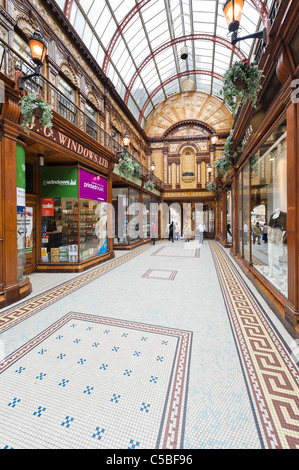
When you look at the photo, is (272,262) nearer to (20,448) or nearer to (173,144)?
(20,448)

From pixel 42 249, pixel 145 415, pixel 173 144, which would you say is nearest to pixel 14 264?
pixel 42 249

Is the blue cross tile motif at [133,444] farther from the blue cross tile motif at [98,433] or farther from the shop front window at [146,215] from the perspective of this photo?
the shop front window at [146,215]

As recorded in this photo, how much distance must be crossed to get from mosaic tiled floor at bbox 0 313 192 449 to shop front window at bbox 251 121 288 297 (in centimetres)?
264

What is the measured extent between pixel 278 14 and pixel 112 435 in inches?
200

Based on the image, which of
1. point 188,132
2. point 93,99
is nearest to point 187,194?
point 188,132

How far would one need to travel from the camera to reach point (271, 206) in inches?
234

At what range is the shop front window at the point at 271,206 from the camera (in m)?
4.08

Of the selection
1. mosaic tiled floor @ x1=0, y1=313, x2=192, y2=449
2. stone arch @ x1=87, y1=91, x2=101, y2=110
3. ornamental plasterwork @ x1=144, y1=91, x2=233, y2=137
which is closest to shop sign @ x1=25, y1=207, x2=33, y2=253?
mosaic tiled floor @ x1=0, y1=313, x2=192, y2=449

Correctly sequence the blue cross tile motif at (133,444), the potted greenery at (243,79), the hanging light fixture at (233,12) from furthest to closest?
the potted greenery at (243,79)
the hanging light fixture at (233,12)
the blue cross tile motif at (133,444)

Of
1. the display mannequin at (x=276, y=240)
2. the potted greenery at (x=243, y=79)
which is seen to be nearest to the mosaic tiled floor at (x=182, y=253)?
the display mannequin at (x=276, y=240)

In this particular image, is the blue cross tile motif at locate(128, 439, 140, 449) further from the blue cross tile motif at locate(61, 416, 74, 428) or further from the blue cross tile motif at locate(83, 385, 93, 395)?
the blue cross tile motif at locate(83, 385, 93, 395)

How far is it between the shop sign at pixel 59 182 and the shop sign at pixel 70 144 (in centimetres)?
67

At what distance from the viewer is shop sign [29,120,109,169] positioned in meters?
5.30

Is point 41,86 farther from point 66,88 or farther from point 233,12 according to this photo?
point 233,12
